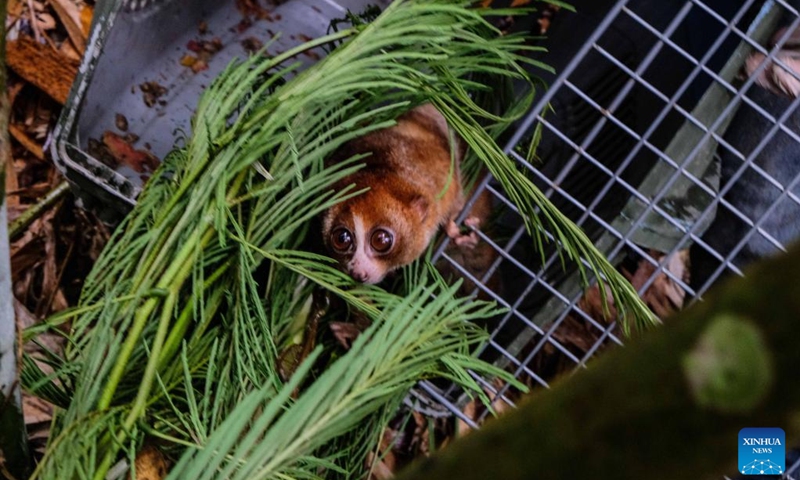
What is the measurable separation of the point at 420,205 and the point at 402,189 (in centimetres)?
7

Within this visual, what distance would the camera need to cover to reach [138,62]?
268 cm

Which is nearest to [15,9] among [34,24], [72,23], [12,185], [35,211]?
[34,24]

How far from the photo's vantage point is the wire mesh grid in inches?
72.7

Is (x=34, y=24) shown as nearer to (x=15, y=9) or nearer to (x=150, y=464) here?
(x=15, y=9)

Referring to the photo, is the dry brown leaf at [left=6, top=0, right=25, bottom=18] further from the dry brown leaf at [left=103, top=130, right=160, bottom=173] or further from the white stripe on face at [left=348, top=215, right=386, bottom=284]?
the white stripe on face at [left=348, top=215, right=386, bottom=284]

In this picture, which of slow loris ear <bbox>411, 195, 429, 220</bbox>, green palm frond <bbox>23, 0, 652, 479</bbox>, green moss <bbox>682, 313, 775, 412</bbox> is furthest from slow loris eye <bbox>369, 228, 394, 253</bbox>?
green moss <bbox>682, 313, 775, 412</bbox>

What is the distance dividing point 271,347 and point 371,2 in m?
1.75

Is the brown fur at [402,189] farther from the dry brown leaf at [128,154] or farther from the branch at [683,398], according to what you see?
the branch at [683,398]

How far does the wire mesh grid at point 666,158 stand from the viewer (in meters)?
1.85

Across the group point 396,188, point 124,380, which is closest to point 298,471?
point 124,380

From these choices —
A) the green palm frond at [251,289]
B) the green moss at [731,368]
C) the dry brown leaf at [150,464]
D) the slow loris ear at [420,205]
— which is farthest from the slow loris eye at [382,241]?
the green moss at [731,368]

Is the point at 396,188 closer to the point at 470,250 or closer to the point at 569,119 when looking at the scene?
the point at 470,250

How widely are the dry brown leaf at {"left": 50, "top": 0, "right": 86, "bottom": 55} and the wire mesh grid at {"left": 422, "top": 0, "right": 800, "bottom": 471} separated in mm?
1899

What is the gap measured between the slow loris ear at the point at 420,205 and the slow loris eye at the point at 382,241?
0.43 ft
